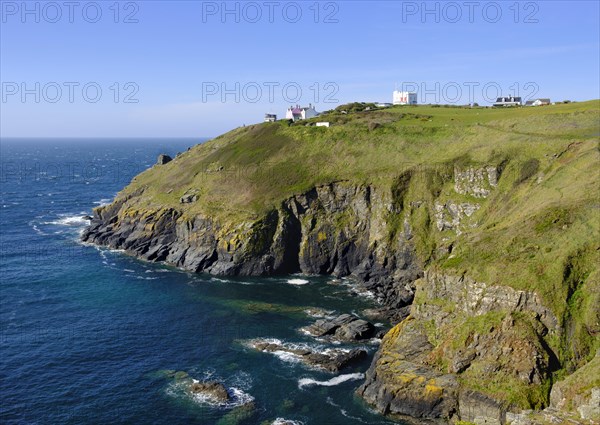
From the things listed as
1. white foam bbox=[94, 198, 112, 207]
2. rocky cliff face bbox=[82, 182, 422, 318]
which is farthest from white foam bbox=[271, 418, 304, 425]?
white foam bbox=[94, 198, 112, 207]

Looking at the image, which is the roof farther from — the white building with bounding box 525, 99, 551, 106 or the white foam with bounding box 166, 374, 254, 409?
the white foam with bounding box 166, 374, 254, 409

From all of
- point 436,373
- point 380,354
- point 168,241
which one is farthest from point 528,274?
point 168,241

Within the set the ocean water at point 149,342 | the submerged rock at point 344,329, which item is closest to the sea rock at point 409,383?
the ocean water at point 149,342

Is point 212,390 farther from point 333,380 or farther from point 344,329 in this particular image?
point 344,329

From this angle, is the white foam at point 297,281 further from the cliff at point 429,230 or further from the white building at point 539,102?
the white building at point 539,102

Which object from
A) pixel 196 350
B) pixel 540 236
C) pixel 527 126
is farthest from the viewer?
pixel 527 126

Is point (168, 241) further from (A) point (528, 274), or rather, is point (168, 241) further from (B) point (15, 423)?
(A) point (528, 274)
